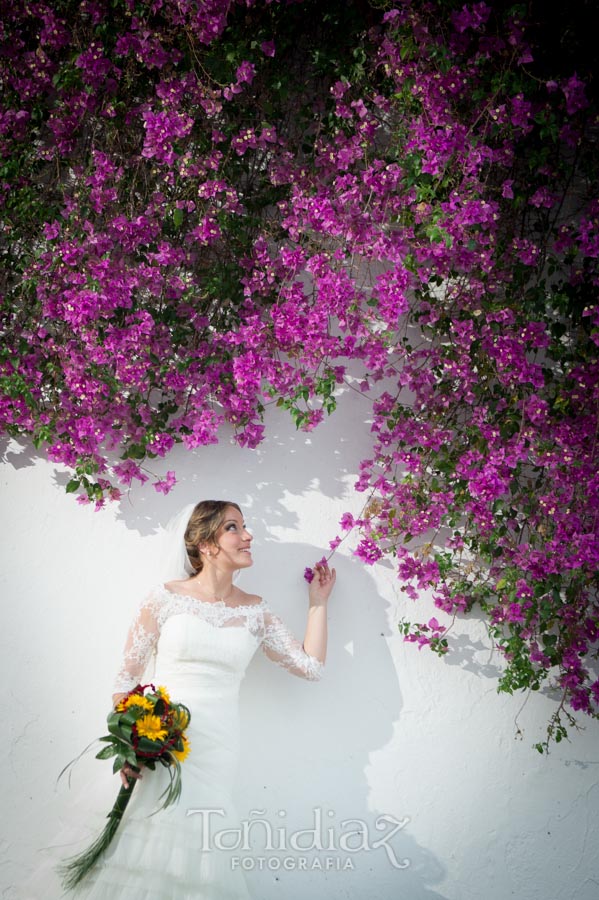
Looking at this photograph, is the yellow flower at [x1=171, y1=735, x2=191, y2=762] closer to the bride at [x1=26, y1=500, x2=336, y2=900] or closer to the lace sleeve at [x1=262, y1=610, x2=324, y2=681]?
the bride at [x1=26, y1=500, x2=336, y2=900]

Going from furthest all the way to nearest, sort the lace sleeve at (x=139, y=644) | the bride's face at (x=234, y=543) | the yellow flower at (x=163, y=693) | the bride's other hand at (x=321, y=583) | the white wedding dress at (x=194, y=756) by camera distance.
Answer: the bride's other hand at (x=321, y=583) < the bride's face at (x=234, y=543) < the lace sleeve at (x=139, y=644) < the yellow flower at (x=163, y=693) < the white wedding dress at (x=194, y=756)


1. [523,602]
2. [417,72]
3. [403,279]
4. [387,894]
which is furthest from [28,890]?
[417,72]

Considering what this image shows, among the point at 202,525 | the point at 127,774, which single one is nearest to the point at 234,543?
the point at 202,525

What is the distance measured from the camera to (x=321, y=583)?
3.40m

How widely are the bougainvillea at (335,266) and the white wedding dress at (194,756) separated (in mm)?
535

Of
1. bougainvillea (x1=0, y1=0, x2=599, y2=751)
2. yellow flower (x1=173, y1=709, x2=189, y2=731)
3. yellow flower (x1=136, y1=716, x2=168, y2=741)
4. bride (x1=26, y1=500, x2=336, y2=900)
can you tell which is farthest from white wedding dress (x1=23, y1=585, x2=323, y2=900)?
bougainvillea (x1=0, y1=0, x2=599, y2=751)

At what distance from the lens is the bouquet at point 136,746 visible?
271cm

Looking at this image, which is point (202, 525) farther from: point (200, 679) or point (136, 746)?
point (136, 746)

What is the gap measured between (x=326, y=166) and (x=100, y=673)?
223 cm

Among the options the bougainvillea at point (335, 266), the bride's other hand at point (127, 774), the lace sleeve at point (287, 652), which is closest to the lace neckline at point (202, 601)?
the lace sleeve at point (287, 652)

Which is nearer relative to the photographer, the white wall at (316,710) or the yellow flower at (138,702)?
the yellow flower at (138,702)

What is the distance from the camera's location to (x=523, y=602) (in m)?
3.18

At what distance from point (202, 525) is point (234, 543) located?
0.16 meters

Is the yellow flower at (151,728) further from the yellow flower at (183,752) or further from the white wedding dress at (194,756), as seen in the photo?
the white wedding dress at (194,756)
